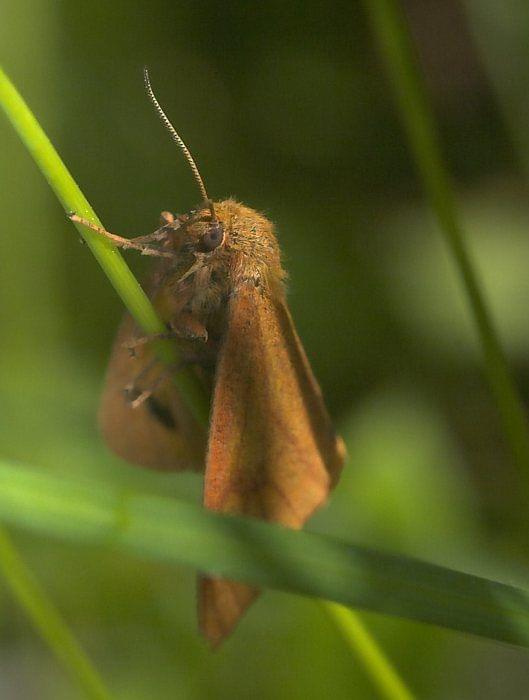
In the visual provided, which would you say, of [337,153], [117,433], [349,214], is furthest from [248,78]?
[117,433]

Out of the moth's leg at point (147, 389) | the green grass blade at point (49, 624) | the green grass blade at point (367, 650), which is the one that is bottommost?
the green grass blade at point (367, 650)

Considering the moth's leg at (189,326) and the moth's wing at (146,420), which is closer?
the moth's leg at (189,326)

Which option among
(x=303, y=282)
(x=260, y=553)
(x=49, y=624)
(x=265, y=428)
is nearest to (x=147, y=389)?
(x=265, y=428)

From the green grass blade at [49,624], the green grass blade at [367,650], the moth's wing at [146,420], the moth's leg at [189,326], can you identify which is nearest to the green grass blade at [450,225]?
the green grass blade at [367,650]

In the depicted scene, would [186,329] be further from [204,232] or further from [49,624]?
[49,624]

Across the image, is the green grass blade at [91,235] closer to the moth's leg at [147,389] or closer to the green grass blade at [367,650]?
the moth's leg at [147,389]

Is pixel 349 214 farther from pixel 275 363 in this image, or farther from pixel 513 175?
pixel 275 363
